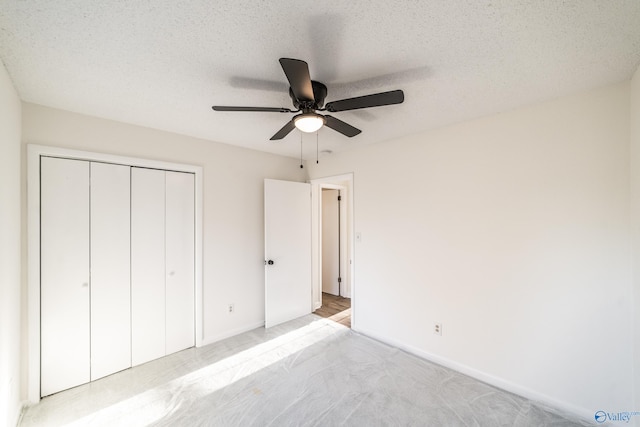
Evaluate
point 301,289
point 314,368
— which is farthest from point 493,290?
point 301,289

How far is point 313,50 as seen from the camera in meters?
1.41

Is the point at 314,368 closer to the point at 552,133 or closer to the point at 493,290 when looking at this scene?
the point at 493,290

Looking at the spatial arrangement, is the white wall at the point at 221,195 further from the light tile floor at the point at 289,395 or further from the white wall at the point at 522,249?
the white wall at the point at 522,249

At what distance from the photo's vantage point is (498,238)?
2258 mm

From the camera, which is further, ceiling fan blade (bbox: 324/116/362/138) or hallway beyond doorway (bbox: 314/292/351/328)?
hallway beyond doorway (bbox: 314/292/351/328)

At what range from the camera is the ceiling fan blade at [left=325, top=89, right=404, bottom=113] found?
1.50 m

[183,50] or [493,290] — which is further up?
[183,50]

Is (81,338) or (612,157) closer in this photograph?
(612,157)

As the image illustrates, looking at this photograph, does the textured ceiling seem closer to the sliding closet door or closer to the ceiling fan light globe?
the ceiling fan light globe

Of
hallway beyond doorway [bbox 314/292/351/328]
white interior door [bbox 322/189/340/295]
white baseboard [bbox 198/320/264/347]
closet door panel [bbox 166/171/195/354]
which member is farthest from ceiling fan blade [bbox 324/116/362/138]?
white interior door [bbox 322/189/340/295]

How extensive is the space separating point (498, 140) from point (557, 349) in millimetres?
1722

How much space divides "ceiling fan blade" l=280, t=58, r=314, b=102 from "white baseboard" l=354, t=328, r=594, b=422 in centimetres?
268
